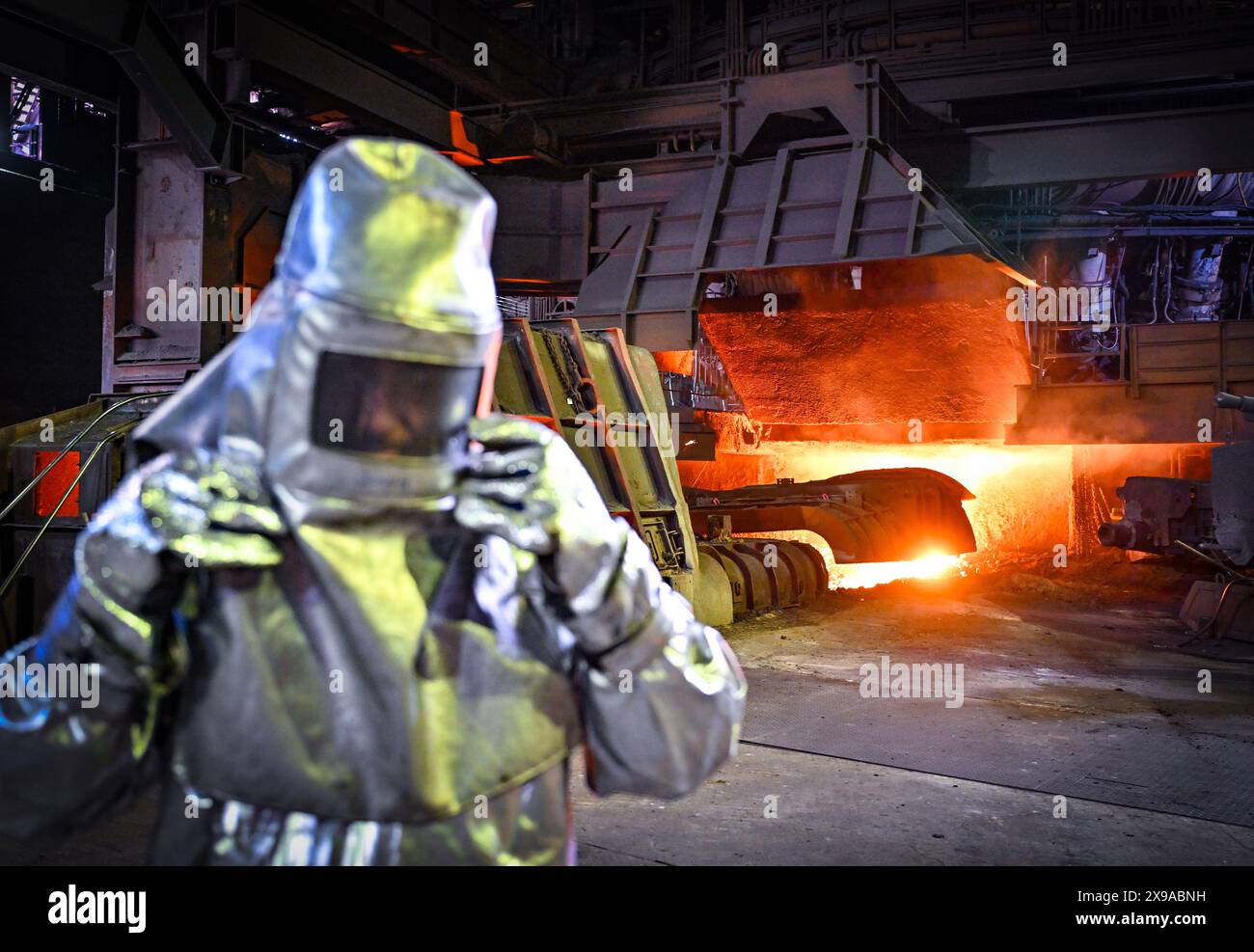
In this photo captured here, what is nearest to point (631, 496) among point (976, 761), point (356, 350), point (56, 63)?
point (976, 761)

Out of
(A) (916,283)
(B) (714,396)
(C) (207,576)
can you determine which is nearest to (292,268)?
(C) (207,576)

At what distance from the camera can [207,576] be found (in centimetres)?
125

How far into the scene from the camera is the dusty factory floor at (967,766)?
3.51 meters

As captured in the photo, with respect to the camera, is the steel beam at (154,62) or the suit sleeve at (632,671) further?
the steel beam at (154,62)

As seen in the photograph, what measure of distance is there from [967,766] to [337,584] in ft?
12.9

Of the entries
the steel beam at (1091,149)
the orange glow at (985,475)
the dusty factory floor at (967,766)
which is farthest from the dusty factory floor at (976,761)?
the orange glow at (985,475)

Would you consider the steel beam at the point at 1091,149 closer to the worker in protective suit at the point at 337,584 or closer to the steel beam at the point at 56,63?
the steel beam at the point at 56,63

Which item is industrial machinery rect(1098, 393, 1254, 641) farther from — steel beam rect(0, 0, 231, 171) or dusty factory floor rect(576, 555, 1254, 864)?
steel beam rect(0, 0, 231, 171)

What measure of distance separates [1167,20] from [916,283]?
3.67 m

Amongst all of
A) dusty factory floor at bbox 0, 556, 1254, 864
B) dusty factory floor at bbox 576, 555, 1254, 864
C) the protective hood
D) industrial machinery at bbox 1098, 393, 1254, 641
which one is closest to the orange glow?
industrial machinery at bbox 1098, 393, 1254, 641

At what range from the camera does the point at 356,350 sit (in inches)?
48.8

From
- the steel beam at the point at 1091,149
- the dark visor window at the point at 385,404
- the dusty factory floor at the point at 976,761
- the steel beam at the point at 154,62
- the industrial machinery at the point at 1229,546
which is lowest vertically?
the dusty factory floor at the point at 976,761

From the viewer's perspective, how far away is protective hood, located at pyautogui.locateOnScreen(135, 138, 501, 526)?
122 cm

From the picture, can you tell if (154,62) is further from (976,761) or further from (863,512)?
(863,512)
